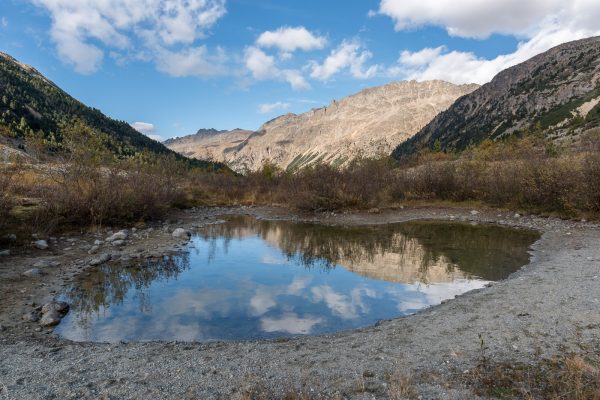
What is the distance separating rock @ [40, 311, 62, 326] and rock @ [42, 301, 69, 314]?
0.56ft

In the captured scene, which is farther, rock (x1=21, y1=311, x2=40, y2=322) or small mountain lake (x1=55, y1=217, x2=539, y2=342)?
small mountain lake (x1=55, y1=217, x2=539, y2=342)

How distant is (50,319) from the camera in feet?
30.1

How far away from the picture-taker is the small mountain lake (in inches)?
374

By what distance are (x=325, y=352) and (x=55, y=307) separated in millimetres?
7249

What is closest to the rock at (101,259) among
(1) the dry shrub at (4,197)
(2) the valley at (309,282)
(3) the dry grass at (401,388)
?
(2) the valley at (309,282)

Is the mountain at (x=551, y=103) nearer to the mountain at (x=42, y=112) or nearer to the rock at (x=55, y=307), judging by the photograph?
the mountain at (x=42, y=112)

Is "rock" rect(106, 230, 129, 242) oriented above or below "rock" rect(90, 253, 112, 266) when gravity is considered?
above

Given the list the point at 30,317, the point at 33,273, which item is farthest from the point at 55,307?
the point at 33,273

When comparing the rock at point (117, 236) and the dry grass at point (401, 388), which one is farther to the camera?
the rock at point (117, 236)

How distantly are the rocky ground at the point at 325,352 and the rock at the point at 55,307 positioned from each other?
0.04 m

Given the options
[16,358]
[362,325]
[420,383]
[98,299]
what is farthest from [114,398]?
[98,299]

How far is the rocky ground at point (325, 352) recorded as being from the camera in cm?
559

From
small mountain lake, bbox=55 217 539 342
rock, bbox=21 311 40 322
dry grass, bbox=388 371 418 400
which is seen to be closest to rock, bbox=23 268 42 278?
small mountain lake, bbox=55 217 539 342

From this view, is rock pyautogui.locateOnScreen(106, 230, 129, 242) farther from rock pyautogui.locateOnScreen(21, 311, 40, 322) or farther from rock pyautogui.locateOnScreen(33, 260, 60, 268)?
rock pyautogui.locateOnScreen(21, 311, 40, 322)
